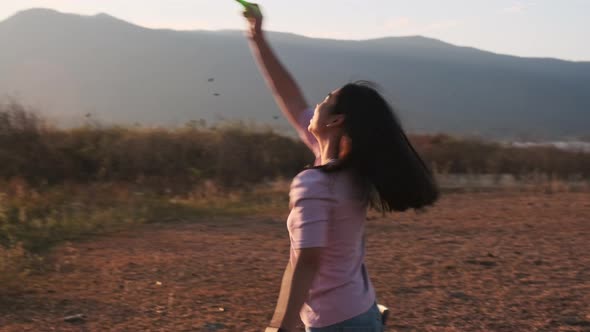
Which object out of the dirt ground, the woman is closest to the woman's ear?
the woman

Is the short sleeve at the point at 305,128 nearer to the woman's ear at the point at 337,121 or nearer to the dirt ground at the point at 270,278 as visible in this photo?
the woman's ear at the point at 337,121

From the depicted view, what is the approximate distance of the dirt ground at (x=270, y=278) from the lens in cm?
493

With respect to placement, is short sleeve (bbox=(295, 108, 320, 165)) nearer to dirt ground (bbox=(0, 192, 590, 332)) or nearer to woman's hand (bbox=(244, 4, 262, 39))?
woman's hand (bbox=(244, 4, 262, 39))

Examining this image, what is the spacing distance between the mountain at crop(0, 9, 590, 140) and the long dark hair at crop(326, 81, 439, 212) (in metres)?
41.4

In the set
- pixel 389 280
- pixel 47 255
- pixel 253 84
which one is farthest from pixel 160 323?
pixel 253 84

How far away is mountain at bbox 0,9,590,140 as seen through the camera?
50759 mm

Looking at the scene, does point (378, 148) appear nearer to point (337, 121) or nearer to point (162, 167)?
point (337, 121)

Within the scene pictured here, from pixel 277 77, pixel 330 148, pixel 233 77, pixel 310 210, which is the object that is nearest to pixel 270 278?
pixel 277 77

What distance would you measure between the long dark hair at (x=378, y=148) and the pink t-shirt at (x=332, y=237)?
47mm

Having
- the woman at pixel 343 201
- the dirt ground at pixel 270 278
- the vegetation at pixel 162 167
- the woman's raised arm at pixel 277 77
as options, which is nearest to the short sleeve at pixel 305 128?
the woman's raised arm at pixel 277 77

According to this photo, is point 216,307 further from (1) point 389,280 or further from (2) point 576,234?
(2) point 576,234

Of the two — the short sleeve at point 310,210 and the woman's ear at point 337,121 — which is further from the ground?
the woman's ear at point 337,121

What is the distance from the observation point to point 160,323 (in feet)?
15.8

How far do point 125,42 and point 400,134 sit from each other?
215 ft
